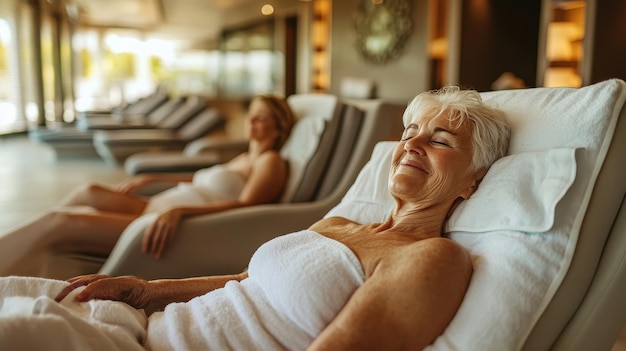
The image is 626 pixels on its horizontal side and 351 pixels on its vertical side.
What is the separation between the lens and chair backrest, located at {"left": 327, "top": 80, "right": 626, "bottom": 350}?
101 cm

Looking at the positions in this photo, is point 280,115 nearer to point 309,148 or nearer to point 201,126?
point 309,148

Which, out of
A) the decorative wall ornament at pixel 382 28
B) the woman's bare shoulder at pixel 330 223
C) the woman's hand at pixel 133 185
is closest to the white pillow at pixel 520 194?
the woman's bare shoulder at pixel 330 223

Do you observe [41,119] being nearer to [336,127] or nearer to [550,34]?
[550,34]

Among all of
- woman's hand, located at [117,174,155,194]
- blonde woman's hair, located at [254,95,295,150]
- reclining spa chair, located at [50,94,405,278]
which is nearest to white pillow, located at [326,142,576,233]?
reclining spa chair, located at [50,94,405,278]

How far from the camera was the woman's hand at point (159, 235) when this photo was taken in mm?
1960

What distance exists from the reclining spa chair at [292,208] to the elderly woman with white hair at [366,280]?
67cm

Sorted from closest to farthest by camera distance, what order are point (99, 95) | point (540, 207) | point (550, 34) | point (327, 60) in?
point (540, 207) → point (550, 34) → point (327, 60) → point (99, 95)

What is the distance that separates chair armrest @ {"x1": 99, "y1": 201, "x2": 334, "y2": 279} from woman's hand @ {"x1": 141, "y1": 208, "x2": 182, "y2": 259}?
0.02 m

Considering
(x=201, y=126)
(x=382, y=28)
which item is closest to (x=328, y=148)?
(x=201, y=126)

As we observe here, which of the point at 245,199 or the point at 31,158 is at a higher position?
the point at 245,199

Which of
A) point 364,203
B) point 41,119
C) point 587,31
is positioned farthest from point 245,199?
point 41,119

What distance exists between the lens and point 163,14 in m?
15.2

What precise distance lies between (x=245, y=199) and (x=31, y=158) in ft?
20.2

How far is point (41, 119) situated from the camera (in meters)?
11.5
